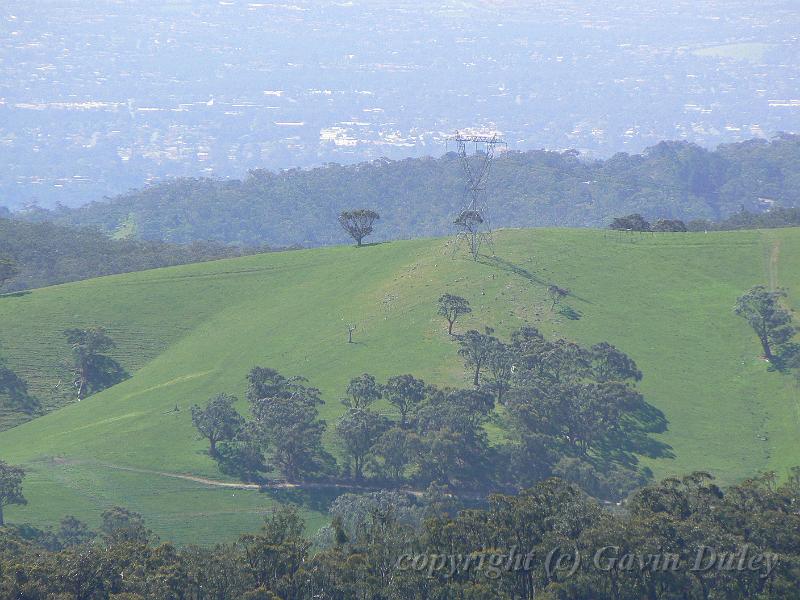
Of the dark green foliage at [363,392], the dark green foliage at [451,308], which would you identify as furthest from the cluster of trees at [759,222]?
the dark green foliage at [363,392]

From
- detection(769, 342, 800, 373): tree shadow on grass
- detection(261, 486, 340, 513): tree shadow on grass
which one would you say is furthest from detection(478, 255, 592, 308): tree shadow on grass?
detection(261, 486, 340, 513): tree shadow on grass

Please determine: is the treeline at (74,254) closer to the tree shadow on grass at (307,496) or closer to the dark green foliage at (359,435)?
the dark green foliage at (359,435)

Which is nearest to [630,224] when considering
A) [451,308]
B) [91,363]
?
[451,308]

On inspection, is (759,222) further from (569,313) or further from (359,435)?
(359,435)

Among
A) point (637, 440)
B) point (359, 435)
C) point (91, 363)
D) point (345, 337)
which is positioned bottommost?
point (637, 440)

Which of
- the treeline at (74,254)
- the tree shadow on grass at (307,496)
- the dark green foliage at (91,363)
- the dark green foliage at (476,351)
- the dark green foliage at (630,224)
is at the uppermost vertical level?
the dark green foliage at (630,224)
